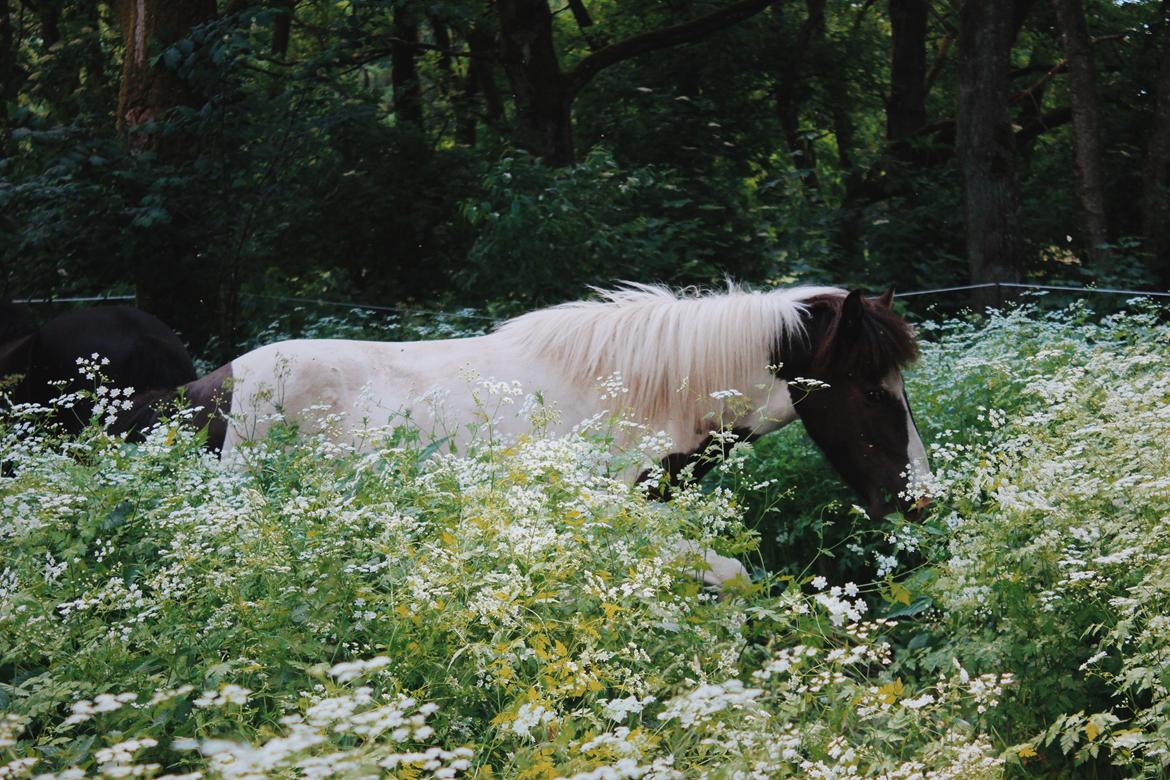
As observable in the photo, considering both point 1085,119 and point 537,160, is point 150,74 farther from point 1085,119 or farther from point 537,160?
point 1085,119

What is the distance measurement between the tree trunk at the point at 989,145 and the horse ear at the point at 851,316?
21.1 ft

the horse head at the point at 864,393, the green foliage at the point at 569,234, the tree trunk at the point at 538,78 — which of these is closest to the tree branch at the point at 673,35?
the tree trunk at the point at 538,78

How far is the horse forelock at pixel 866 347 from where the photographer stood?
17.5 feet

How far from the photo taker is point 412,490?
390 cm

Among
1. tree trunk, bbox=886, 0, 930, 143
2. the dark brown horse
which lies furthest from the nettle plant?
tree trunk, bbox=886, 0, 930, 143

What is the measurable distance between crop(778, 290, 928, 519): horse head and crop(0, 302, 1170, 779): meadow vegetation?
2.81 feet

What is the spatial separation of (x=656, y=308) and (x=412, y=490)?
81.0 inches

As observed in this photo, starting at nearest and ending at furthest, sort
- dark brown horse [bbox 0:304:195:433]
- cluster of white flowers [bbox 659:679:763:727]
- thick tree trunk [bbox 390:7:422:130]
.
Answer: cluster of white flowers [bbox 659:679:763:727], dark brown horse [bbox 0:304:195:433], thick tree trunk [bbox 390:7:422:130]

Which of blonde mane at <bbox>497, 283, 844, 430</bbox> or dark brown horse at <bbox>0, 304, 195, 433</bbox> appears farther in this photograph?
dark brown horse at <bbox>0, 304, 195, 433</bbox>

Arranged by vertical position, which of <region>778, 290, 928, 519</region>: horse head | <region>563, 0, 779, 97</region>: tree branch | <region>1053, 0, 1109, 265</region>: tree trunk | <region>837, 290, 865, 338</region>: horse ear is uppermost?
<region>563, 0, 779, 97</region>: tree branch

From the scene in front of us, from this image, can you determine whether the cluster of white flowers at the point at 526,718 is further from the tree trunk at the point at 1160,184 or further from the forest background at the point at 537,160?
the tree trunk at the point at 1160,184

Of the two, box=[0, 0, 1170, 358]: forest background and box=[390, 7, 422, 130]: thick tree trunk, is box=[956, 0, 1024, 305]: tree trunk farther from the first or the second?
box=[390, 7, 422, 130]: thick tree trunk

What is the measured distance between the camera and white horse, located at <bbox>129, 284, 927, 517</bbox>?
17.5ft

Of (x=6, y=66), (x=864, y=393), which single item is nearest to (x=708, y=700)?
(x=864, y=393)
